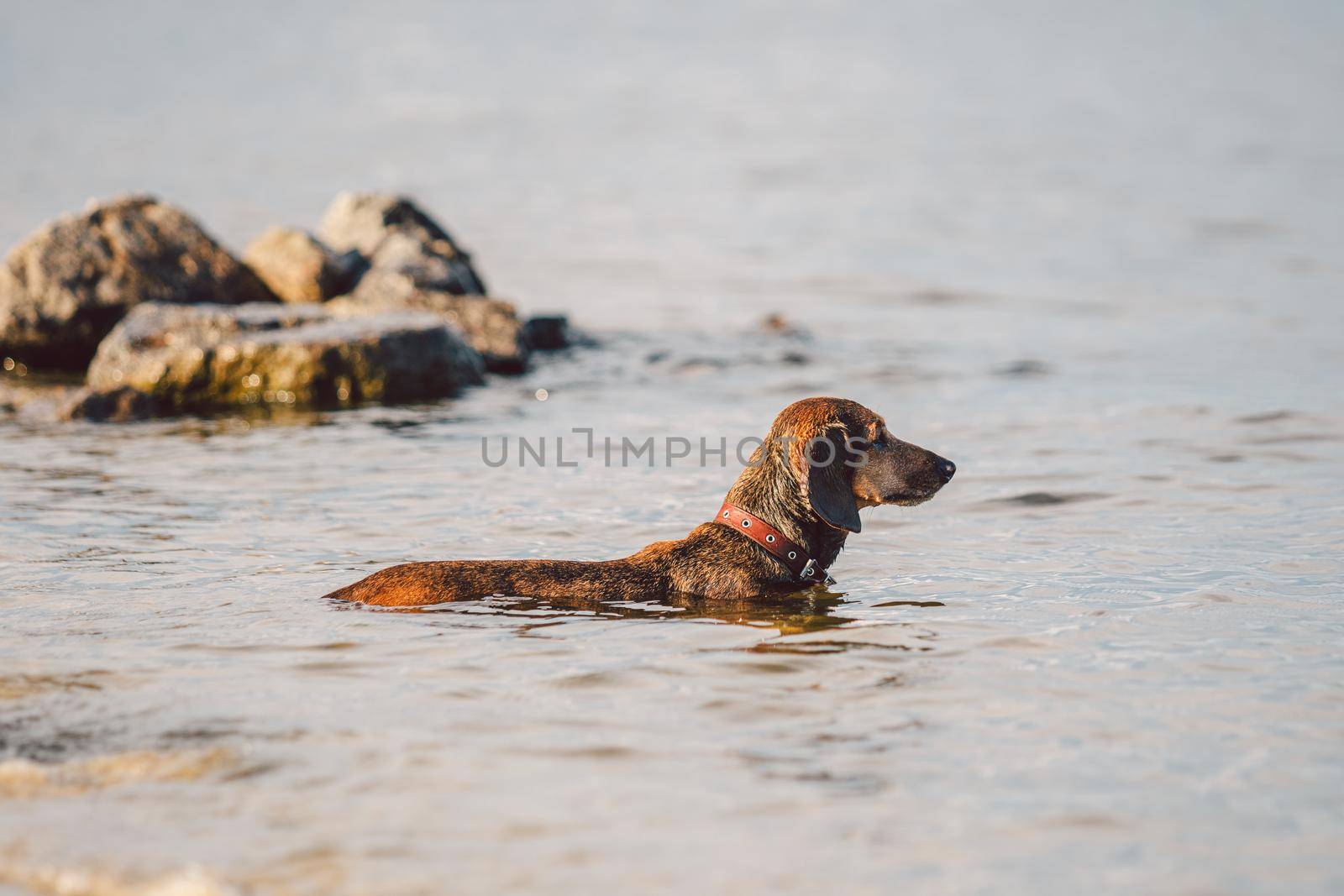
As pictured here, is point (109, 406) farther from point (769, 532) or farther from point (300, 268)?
point (769, 532)

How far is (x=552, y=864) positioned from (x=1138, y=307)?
22.3 m

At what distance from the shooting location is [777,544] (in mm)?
7996

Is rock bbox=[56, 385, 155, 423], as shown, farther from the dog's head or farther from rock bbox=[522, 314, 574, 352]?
the dog's head

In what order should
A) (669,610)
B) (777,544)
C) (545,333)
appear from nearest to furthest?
(669,610)
(777,544)
(545,333)

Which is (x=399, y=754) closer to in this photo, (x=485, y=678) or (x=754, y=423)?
(x=485, y=678)

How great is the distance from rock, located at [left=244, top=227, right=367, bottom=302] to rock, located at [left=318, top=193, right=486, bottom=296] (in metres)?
0.48

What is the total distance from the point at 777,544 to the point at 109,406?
8892 mm

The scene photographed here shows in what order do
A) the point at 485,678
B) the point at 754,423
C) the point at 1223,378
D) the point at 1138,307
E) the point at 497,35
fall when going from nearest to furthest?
the point at 485,678
the point at 754,423
the point at 1223,378
the point at 1138,307
the point at 497,35

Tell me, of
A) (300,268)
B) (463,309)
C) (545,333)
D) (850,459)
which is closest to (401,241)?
(300,268)

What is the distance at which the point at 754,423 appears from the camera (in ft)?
48.2

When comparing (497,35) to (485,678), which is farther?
(497,35)

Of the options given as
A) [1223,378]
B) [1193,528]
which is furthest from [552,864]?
[1223,378]

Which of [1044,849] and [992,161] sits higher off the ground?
[992,161]

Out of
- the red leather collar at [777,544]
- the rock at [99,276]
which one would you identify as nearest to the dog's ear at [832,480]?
the red leather collar at [777,544]
